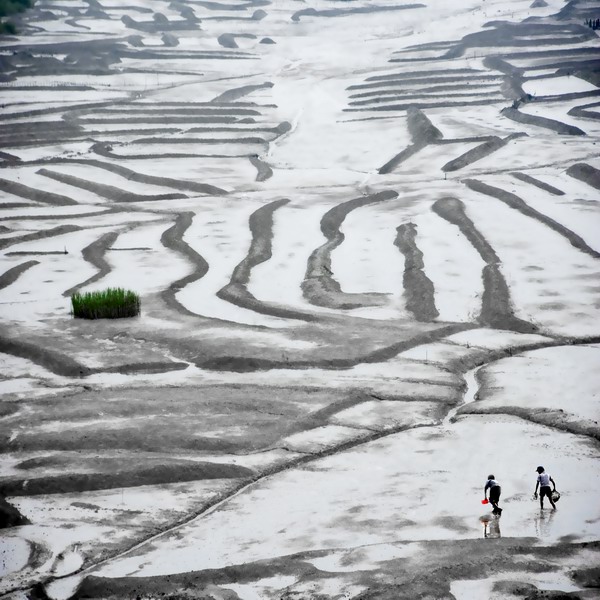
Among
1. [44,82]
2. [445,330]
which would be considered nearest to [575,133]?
[445,330]

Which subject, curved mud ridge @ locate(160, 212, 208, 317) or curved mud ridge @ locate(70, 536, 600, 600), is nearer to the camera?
curved mud ridge @ locate(70, 536, 600, 600)

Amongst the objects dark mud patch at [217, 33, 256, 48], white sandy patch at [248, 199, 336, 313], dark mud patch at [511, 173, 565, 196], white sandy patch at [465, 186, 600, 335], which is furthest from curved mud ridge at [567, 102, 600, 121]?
dark mud patch at [217, 33, 256, 48]

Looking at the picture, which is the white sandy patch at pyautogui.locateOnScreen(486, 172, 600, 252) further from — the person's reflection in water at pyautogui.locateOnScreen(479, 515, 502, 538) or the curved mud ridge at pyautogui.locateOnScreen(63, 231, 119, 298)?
the person's reflection in water at pyautogui.locateOnScreen(479, 515, 502, 538)

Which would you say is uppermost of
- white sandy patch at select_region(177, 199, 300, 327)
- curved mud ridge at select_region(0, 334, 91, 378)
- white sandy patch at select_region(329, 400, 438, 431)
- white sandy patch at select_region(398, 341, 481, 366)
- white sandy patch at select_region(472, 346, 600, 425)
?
curved mud ridge at select_region(0, 334, 91, 378)

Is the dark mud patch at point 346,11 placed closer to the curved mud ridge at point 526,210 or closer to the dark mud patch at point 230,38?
the dark mud patch at point 230,38

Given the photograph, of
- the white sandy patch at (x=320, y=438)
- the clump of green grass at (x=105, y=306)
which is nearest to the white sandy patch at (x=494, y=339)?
the white sandy patch at (x=320, y=438)
